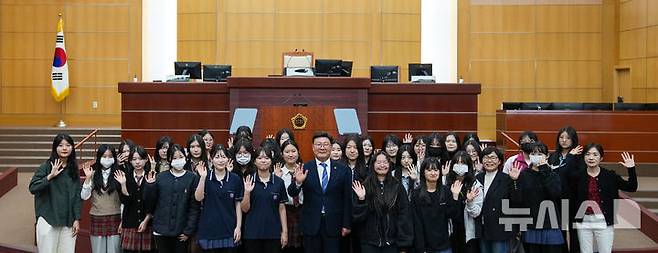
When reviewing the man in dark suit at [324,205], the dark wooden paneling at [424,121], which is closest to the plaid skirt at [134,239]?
the man in dark suit at [324,205]

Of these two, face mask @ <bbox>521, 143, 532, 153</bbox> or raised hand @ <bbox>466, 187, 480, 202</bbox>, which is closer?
raised hand @ <bbox>466, 187, 480, 202</bbox>

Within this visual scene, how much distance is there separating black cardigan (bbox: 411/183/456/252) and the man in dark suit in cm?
51

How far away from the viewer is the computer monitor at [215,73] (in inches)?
468

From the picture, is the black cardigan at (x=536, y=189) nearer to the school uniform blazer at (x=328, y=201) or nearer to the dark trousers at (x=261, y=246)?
the school uniform blazer at (x=328, y=201)

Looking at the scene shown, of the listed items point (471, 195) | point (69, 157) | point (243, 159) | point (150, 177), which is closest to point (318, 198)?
point (243, 159)

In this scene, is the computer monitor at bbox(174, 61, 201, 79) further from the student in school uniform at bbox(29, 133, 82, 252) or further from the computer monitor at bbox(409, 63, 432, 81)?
the student in school uniform at bbox(29, 133, 82, 252)

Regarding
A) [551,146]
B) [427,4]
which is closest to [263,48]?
[427,4]

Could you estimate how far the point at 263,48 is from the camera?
1695 cm

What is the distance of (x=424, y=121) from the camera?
11539 mm

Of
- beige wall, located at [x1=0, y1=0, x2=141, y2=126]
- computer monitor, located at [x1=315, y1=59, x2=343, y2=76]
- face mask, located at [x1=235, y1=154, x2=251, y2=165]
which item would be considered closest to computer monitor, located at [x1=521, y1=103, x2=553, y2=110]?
computer monitor, located at [x1=315, y1=59, x2=343, y2=76]

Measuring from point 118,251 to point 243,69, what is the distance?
10.5 metres

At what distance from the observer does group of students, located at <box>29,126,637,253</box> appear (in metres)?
6.12

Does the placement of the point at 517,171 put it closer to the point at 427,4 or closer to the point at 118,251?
the point at 118,251

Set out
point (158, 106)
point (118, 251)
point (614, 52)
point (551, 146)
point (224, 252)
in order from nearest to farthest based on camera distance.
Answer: point (224, 252) → point (118, 251) → point (158, 106) → point (551, 146) → point (614, 52)
